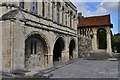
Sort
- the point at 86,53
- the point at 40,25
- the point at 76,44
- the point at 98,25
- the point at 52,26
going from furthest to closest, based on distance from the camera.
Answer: the point at 98,25 → the point at 86,53 → the point at 76,44 → the point at 52,26 → the point at 40,25

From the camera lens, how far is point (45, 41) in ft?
44.9

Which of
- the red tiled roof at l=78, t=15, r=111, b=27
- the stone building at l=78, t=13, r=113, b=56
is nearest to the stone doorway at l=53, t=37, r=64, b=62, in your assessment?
the stone building at l=78, t=13, r=113, b=56

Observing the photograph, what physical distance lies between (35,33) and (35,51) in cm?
175

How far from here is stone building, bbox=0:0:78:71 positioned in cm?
915

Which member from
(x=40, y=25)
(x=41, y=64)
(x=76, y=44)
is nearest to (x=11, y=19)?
(x=40, y=25)

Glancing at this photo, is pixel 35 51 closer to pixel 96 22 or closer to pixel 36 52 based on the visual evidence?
pixel 36 52

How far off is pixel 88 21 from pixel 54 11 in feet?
59.5

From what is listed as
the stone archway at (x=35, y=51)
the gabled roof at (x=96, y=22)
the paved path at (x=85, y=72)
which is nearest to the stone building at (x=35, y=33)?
the stone archway at (x=35, y=51)

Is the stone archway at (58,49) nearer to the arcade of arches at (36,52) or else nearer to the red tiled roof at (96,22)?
the arcade of arches at (36,52)

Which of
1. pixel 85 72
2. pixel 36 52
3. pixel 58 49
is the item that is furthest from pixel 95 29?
pixel 85 72

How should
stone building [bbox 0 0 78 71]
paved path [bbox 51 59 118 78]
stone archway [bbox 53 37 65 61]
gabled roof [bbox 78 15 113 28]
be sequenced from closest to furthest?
stone building [bbox 0 0 78 71], paved path [bbox 51 59 118 78], stone archway [bbox 53 37 65 61], gabled roof [bbox 78 15 113 28]

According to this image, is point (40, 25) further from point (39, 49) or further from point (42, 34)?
point (39, 49)

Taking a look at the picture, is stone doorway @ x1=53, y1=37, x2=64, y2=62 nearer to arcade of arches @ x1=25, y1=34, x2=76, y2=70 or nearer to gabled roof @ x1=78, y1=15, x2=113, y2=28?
arcade of arches @ x1=25, y1=34, x2=76, y2=70

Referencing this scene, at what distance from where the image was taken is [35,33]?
40.0 feet
